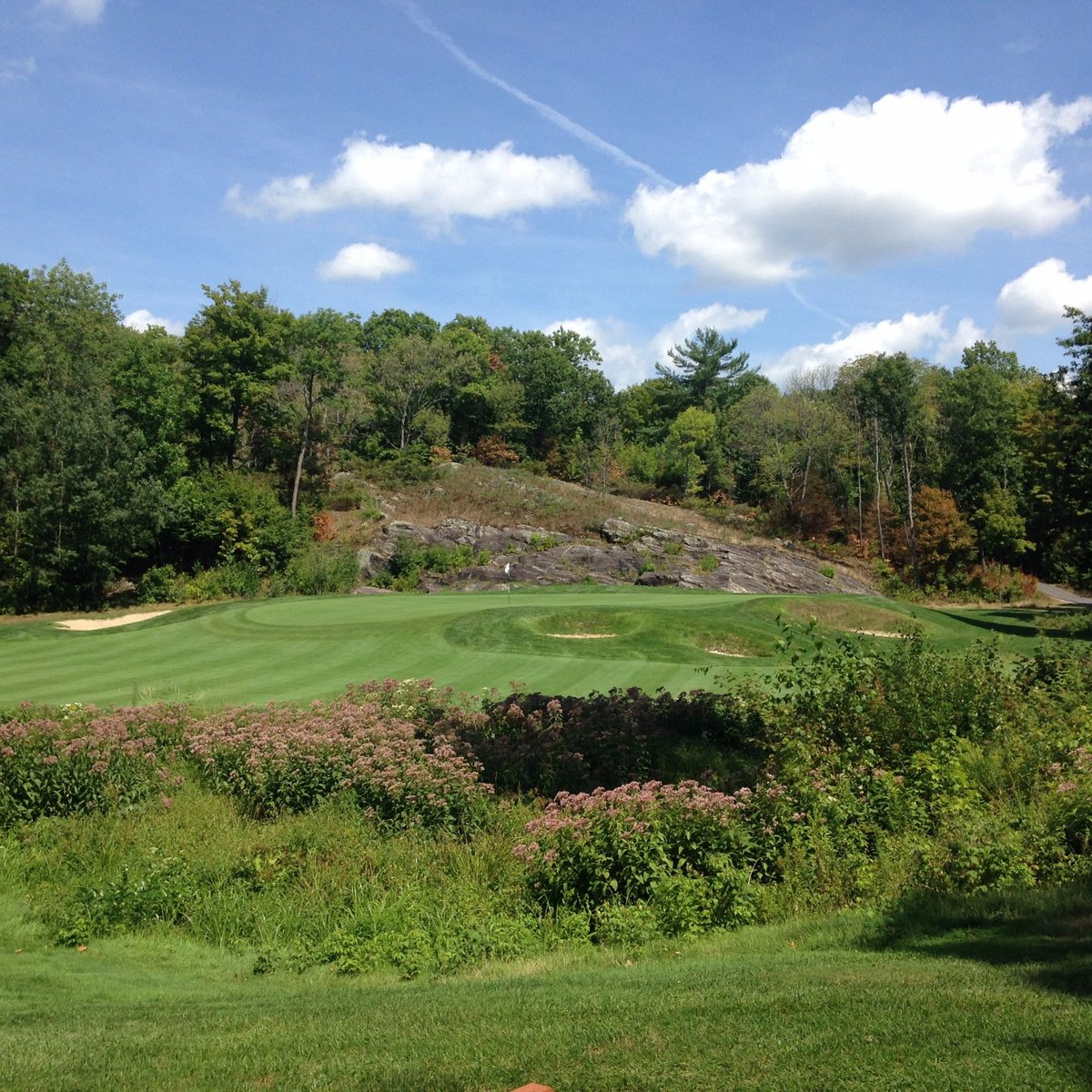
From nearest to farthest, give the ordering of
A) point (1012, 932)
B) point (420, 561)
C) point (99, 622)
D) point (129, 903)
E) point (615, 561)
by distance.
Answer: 1. point (1012, 932)
2. point (129, 903)
3. point (99, 622)
4. point (420, 561)
5. point (615, 561)

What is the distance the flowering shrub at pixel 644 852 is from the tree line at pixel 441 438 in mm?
26706

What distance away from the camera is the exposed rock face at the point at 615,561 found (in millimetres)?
41094

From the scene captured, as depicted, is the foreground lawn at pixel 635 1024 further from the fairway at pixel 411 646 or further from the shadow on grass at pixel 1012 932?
the fairway at pixel 411 646

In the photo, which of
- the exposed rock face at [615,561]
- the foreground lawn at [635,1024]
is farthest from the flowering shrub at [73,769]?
the exposed rock face at [615,561]

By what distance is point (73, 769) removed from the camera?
1134cm

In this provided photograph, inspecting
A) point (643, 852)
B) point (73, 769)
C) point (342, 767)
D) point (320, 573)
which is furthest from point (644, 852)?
point (320, 573)

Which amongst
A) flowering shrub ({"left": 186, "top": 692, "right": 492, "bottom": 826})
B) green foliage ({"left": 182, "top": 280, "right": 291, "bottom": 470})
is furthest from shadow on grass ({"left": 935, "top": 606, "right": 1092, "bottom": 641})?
green foliage ({"left": 182, "top": 280, "right": 291, "bottom": 470})

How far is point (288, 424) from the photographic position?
1933 inches

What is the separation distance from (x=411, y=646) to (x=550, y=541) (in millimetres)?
26482

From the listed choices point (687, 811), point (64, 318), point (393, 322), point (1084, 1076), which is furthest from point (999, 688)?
point (393, 322)

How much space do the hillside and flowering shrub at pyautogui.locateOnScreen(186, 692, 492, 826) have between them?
27.6 metres

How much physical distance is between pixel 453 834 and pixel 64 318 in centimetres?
4861

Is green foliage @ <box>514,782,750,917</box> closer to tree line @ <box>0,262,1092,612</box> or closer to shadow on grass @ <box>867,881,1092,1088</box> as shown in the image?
shadow on grass @ <box>867,881,1092,1088</box>

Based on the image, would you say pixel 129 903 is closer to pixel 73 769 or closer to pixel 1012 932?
pixel 73 769
